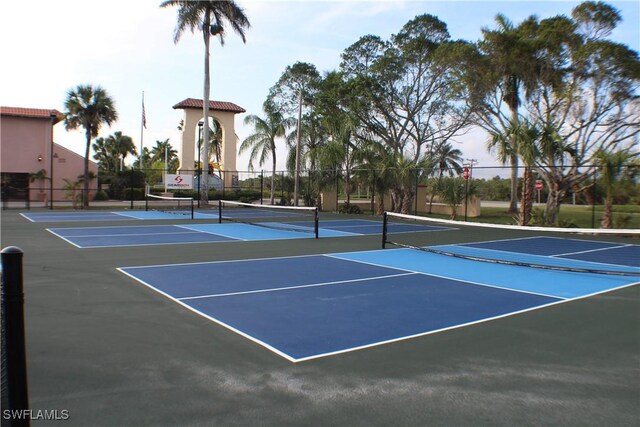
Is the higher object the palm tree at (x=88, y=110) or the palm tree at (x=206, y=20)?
the palm tree at (x=206, y=20)

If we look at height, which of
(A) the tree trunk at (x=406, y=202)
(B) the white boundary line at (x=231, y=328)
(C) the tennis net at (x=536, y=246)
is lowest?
(B) the white boundary line at (x=231, y=328)

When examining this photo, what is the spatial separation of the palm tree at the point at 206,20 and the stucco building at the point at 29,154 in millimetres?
10906

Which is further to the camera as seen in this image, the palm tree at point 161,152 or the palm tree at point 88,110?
the palm tree at point 161,152

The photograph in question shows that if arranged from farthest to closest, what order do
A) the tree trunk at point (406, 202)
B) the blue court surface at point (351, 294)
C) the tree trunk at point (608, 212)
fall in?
the tree trunk at point (406, 202)
the tree trunk at point (608, 212)
the blue court surface at point (351, 294)

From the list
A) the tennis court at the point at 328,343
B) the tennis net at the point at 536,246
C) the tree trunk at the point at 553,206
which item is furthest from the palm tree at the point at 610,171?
the tennis court at the point at 328,343

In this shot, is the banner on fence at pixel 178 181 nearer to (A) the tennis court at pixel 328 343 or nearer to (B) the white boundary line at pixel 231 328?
(A) the tennis court at pixel 328 343

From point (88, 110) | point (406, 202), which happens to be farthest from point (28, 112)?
point (406, 202)

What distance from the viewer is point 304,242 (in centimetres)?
1565

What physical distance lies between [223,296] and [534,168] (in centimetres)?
1929

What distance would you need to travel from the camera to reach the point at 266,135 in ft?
126

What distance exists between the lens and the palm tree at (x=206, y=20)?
3403 cm

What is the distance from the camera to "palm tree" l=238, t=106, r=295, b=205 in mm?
37719

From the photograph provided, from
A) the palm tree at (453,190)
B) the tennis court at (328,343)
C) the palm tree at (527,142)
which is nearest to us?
the tennis court at (328,343)

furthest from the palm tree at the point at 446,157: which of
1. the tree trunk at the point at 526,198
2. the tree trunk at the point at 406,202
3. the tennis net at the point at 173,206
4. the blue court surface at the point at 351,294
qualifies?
the blue court surface at the point at 351,294
